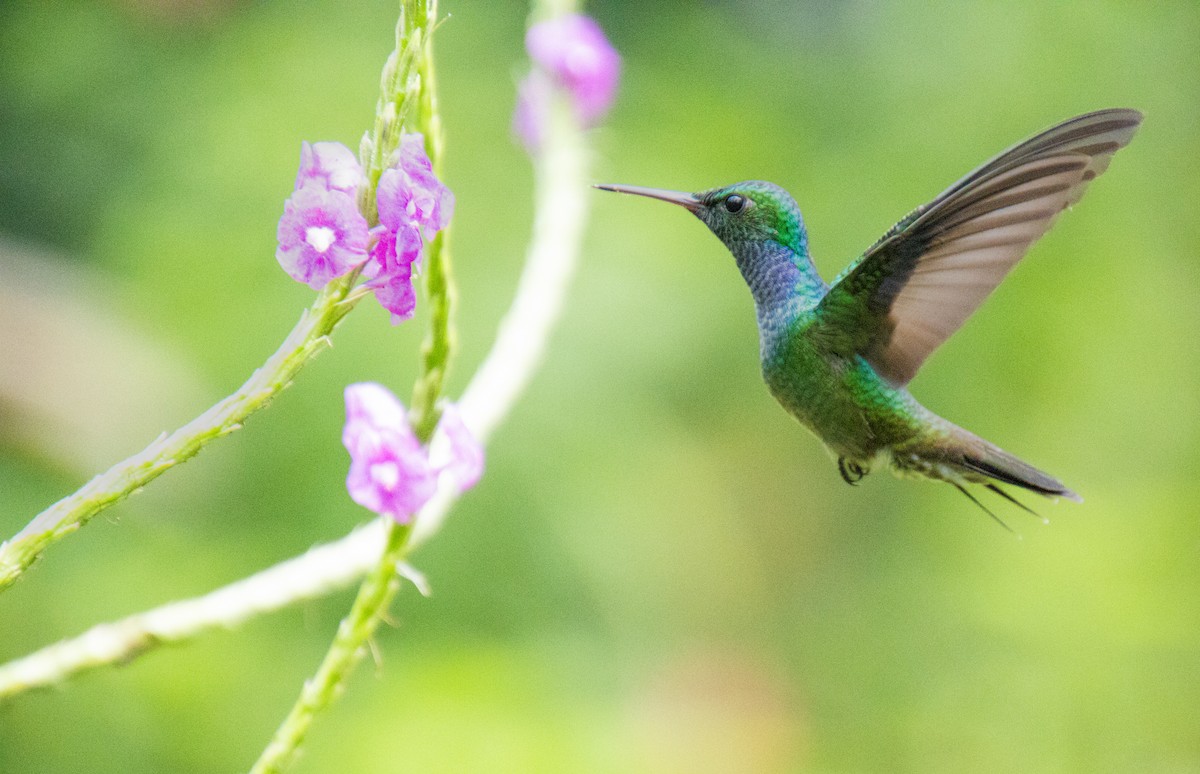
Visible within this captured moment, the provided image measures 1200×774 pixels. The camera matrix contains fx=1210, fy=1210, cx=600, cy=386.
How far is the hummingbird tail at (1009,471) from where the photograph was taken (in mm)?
1689

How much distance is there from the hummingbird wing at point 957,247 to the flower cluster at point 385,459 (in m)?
0.74

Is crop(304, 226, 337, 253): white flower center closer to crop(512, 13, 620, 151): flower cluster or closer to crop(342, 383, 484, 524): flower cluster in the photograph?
crop(342, 383, 484, 524): flower cluster

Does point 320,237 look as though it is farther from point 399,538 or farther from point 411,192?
point 399,538

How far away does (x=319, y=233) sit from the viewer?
3.33 ft

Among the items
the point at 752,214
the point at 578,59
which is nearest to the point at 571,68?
the point at 578,59

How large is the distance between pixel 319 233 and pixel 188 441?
0.21m

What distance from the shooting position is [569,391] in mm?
4004

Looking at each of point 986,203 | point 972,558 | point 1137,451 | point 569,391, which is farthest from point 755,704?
point 986,203

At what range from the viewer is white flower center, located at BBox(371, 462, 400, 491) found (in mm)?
1053

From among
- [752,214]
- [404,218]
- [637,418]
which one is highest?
[404,218]

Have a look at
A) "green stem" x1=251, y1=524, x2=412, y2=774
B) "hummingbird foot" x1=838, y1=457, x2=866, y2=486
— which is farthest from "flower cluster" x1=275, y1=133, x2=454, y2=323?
"hummingbird foot" x1=838, y1=457, x2=866, y2=486

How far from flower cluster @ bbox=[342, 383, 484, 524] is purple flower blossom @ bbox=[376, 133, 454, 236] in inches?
6.1

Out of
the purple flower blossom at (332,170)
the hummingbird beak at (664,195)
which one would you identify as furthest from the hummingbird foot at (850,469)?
the purple flower blossom at (332,170)

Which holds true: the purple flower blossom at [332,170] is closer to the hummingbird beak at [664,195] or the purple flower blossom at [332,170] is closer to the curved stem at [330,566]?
the curved stem at [330,566]
